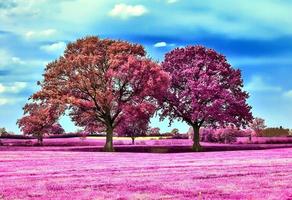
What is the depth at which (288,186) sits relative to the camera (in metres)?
23.4

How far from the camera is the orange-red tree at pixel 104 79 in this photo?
239 feet

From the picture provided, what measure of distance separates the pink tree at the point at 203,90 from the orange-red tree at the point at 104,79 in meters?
4.65

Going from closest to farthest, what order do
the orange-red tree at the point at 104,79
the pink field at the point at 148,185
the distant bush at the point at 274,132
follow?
the pink field at the point at 148,185, the orange-red tree at the point at 104,79, the distant bush at the point at 274,132

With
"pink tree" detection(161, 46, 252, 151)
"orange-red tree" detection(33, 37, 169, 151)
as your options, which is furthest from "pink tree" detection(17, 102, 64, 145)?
"pink tree" detection(161, 46, 252, 151)

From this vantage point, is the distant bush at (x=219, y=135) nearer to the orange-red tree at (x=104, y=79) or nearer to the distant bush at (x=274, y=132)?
the distant bush at (x=274, y=132)

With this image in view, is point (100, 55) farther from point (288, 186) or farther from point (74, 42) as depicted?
point (288, 186)

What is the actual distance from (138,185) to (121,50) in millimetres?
53296

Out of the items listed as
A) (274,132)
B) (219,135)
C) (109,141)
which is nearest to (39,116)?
(109,141)

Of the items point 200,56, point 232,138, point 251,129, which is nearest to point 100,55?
point 200,56

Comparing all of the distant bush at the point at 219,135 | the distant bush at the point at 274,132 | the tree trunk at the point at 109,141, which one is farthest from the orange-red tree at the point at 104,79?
the distant bush at the point at 274,132

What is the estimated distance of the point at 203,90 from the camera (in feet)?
255

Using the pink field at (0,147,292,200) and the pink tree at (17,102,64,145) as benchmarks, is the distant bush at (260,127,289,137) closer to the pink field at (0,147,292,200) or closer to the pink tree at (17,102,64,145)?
the pink tree at (17,102,64,145)

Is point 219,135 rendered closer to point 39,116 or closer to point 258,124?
point 258,124

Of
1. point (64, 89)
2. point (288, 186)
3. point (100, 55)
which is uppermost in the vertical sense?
point (100, 55)
